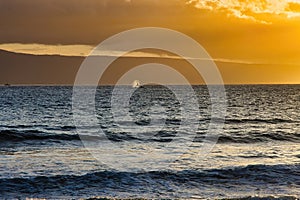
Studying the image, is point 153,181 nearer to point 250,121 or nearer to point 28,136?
point 28,136

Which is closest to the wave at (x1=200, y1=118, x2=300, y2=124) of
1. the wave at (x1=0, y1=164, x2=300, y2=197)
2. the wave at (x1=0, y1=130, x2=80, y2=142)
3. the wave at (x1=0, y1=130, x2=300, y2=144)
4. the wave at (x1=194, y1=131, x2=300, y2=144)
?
the wave at (x1=194, y1=131, x2=300, y2=144)

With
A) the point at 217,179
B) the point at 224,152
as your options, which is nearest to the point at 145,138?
the point at 224,152

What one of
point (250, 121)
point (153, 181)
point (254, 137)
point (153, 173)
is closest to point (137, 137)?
point (254, 137)

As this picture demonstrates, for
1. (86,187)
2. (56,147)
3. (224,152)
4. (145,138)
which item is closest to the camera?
(86,187)

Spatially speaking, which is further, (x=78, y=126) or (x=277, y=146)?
(x=78, y=126)

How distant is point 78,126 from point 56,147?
1469 centimetres

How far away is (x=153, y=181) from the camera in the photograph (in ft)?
65.1

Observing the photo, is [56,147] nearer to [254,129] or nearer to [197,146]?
[197,146]

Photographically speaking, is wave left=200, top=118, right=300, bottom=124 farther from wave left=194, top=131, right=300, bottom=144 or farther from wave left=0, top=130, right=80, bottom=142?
wave left=0, top=130, right=80, bottom=142

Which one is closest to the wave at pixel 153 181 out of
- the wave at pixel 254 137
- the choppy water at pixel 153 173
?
the choppy water at pixel 153 173

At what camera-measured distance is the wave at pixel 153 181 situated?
1839cm

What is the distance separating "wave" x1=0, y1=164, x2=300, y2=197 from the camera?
1839 cm

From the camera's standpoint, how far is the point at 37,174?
796 inches

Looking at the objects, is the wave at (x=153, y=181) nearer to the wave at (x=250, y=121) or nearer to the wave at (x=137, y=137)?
the wave at (x=137, y=137)
